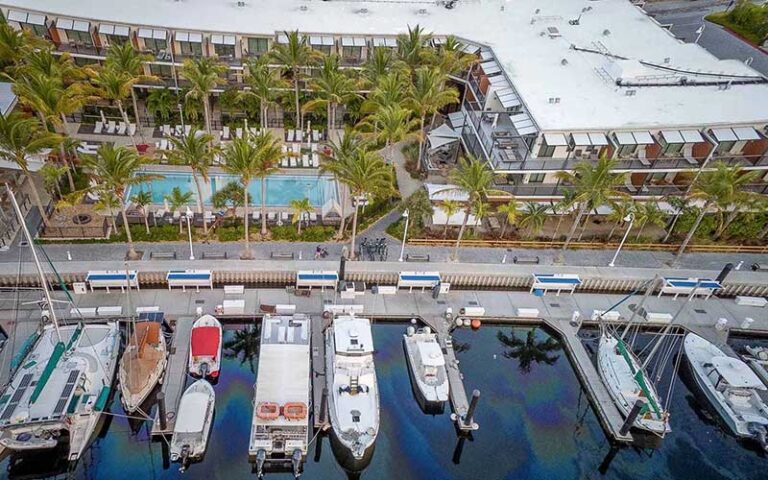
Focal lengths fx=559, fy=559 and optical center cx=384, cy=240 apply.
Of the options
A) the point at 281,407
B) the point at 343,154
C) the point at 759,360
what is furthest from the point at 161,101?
the point at 759,360

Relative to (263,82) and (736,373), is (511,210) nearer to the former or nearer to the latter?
(736,373)

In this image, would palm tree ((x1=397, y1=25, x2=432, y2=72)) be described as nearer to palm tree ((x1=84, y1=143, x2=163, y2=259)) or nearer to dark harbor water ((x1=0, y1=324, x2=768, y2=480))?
palm tree ((x1=84, y1=143, x2=163, y2=259))

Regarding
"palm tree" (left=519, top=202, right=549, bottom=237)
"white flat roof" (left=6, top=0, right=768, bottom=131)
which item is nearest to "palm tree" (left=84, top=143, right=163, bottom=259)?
"white flat roof" (left=6, top=0, right=768, bottom=131)

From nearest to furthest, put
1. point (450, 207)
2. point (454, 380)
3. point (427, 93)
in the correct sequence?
point (454, 380) → point (450, 207) → point (427, 93)

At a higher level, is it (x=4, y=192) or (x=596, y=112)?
(x=596, y=112)

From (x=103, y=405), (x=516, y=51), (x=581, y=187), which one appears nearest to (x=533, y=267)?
(x=581, y=187)

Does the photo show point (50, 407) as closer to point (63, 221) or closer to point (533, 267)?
point (63, 221)
